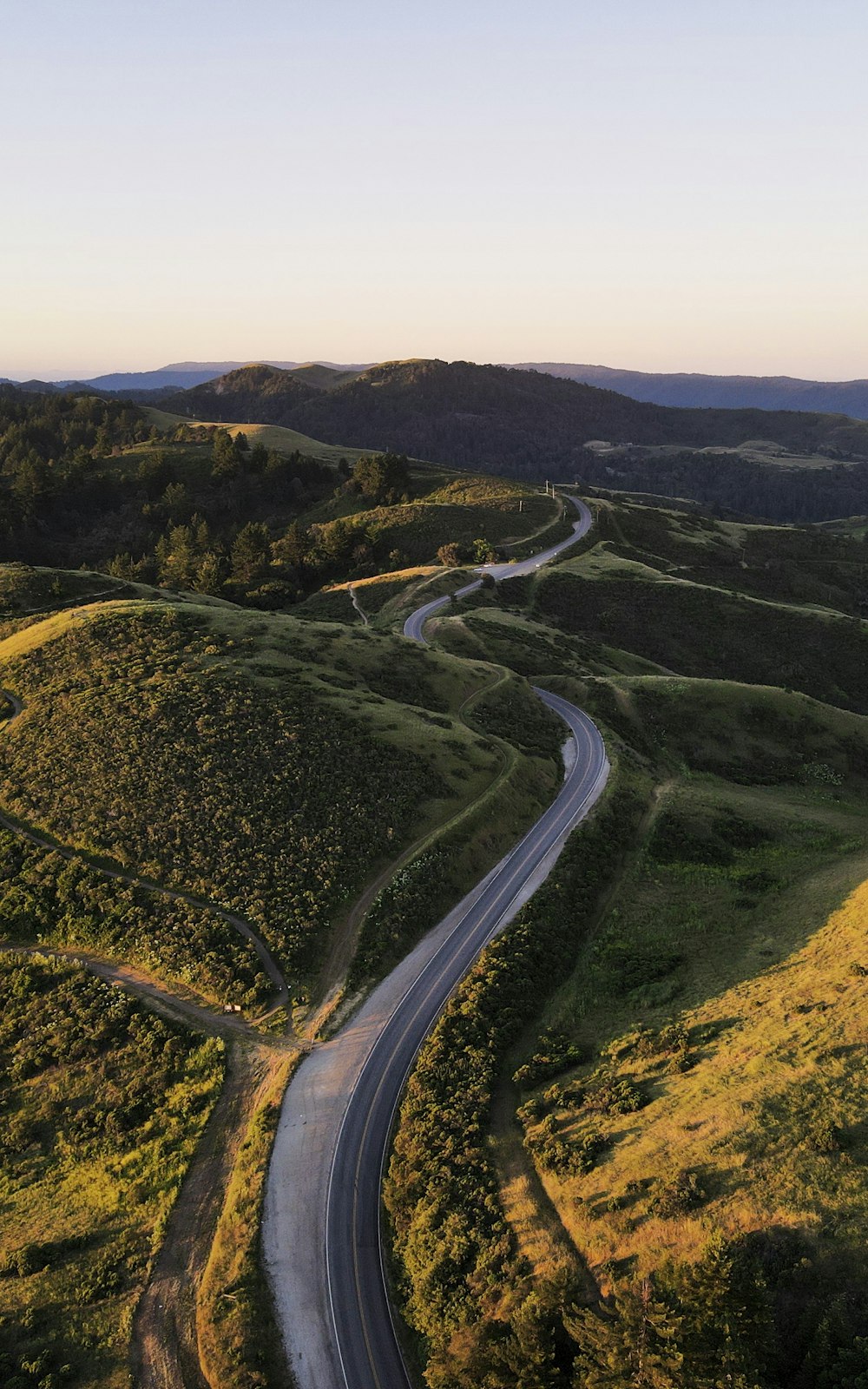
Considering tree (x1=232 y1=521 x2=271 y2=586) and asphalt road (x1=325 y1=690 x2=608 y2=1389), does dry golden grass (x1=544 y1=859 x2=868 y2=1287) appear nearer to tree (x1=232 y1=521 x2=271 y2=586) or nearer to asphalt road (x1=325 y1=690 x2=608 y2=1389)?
asphalt road (x1=325 y1=690 x2=608 y2=1389)

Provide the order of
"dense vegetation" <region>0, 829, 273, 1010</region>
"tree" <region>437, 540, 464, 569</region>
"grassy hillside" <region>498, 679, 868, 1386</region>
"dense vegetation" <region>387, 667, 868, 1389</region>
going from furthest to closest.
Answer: "tree" <region>437, 540, 464, 569</region> < "dense vegetation" <region>0, 829, 273, 1010</region> < "grassy hillside" <region>498, 679, 868, 1386</region> < "dense vegetation" <region>387, 667, 868, 1389</region>

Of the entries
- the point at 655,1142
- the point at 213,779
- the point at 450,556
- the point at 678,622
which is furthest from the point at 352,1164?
the point at 450,556

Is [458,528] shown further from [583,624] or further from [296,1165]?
[296,1165]

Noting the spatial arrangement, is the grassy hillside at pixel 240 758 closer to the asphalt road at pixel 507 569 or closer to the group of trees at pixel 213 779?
the group of trees at pixel 213 779

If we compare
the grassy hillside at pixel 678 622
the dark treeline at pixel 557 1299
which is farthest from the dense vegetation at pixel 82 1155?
the grassy hillside at pixel 678 622

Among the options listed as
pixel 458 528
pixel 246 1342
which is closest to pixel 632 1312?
pixel 246 1342

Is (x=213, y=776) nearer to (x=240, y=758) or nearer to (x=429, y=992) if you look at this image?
(x=240, y=758)

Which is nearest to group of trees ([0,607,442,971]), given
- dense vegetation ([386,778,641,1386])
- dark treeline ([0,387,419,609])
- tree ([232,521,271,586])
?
dense vegetation ([386,778,641,1386])
